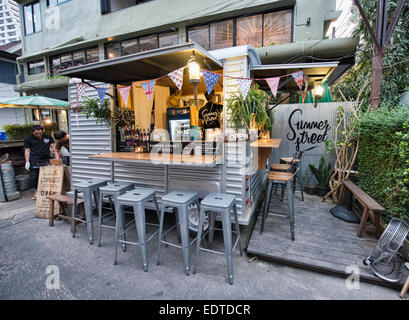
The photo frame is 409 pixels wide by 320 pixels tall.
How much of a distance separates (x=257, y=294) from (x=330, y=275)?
106 centimetres

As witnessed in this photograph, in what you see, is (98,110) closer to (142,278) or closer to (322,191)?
(142,278)

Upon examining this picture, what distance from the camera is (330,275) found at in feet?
8.92

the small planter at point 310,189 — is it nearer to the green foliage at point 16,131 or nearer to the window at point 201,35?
the window at point 201,35

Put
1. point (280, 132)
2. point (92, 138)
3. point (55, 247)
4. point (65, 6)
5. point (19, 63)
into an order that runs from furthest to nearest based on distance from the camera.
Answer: point (19, 63), point (65, 6), point (280, 132), point (92, 138), point (55, 247)

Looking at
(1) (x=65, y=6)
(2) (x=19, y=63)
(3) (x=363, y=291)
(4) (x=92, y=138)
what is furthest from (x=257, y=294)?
(2) (x=19, y=63)

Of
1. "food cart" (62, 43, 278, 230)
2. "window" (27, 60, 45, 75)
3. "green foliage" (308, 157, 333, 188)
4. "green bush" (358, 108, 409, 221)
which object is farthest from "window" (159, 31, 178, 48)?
"window" (27, 60, 45, 75)

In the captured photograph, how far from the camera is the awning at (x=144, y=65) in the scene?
9.75 ft

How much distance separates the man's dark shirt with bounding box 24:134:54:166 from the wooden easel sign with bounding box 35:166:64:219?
1174 millimetres

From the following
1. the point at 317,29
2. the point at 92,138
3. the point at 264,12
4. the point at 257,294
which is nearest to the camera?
the point at 257,294

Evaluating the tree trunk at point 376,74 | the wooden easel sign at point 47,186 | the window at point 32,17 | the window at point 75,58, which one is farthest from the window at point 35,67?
the tree trunk at point 376,74

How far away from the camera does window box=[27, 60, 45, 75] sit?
14.1 m

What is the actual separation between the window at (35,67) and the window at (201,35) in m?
11.1
